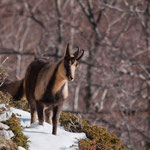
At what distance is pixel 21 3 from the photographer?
2945 cm

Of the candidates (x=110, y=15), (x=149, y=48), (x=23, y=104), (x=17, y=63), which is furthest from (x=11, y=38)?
(x=23, y=104)

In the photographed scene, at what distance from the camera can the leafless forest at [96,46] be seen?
18859mm

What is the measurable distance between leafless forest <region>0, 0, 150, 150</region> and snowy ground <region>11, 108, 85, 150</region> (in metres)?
9.31

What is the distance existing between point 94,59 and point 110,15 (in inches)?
212

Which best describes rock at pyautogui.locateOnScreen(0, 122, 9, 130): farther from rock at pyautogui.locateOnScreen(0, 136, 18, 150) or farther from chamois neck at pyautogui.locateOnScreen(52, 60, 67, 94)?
chamois neck at pyautogui.locateOnScreen(52, 60, 67, 94)

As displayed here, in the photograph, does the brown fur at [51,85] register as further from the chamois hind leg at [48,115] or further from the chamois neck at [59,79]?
the chamois hind leg at [48,115]

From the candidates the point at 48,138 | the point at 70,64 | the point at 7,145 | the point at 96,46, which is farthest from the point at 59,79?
the point at 96,46

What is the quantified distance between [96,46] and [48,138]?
50.7 feet

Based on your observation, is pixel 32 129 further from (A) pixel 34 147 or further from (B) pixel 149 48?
(B) pixel 149 48

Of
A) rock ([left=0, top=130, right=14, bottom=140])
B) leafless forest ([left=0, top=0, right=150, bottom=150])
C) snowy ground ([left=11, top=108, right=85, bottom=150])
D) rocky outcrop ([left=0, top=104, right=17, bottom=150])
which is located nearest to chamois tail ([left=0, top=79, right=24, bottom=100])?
snowy ground ([left=11, top=108, right=85, bottom=150])

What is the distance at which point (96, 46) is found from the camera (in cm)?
2156

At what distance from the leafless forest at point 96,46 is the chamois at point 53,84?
9.49 meters

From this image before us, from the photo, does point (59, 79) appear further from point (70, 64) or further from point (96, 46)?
point (96, 46)

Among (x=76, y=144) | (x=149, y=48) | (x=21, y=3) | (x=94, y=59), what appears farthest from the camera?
(x=21, y=3)
